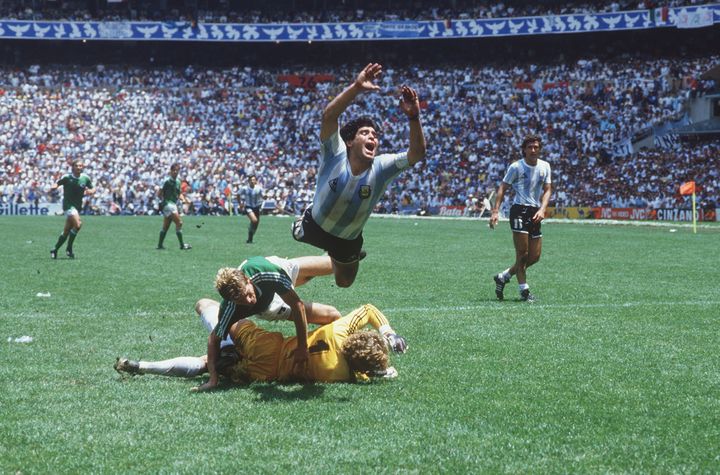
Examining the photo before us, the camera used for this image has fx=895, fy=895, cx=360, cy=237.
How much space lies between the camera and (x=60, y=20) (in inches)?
2349

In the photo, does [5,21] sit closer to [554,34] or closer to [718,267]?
[554,34]

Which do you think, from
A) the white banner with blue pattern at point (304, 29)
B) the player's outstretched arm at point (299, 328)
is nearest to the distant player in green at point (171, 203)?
the player's outstretched arm at point (299, 328)

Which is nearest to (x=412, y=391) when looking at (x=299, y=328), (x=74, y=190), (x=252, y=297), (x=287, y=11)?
(x=299, y=328)

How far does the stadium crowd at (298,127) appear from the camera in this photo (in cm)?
4966

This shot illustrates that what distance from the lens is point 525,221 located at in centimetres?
1259

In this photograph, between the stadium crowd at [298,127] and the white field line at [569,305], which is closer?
the white field line at [569,305]

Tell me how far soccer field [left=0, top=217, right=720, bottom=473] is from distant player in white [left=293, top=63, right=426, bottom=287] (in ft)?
4.60

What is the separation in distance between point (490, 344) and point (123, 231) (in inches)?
971

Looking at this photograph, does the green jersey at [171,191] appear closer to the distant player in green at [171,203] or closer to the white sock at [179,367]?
the distant player in green at [171,203]

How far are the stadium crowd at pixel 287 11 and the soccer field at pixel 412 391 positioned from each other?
47.5 metres

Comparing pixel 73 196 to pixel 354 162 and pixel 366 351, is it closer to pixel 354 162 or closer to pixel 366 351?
pixel 354 162

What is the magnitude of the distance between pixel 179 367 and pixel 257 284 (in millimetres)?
1035

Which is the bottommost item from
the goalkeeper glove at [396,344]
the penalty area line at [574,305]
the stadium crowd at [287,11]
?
the penalty area line at [574,305]

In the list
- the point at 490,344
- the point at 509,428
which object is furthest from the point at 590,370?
the point at 509,428
